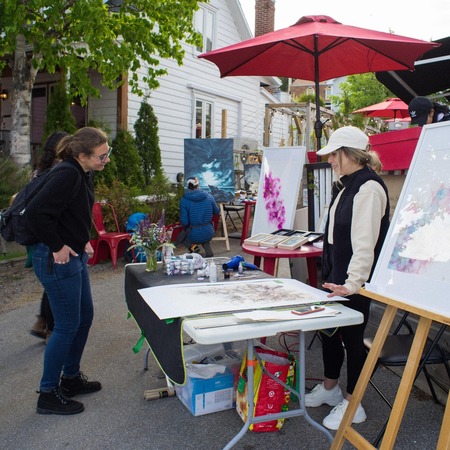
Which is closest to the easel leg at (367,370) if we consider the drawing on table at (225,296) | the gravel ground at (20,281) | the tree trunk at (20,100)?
the drawing on table at (225,296)

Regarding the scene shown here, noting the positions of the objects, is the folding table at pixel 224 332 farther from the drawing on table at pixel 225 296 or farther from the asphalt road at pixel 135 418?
the asphalt road at pixel 135 418

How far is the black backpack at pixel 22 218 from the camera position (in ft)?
9.91

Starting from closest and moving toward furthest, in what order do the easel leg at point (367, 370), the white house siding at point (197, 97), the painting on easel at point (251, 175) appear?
the easel leg at point (367, 370)
the painting on easel at point (251, 175)
the white house siding at point (197, 97)

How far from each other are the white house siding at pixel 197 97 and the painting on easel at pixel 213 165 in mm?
3060

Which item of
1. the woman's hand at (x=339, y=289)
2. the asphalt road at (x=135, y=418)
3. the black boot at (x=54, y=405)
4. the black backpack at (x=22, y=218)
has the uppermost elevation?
the black backpack at (x=22, y=218)

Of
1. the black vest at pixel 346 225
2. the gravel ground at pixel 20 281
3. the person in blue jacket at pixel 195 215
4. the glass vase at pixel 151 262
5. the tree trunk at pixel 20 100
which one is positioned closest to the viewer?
the black vest at pixel 346 225

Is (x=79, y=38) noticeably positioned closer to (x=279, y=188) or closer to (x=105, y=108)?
(x=105, y=108)

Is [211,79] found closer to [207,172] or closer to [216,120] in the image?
[216,120]

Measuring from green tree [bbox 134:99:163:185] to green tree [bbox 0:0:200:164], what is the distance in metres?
3.04

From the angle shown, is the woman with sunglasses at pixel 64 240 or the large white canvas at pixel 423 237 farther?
the woman with sunglasses at pixel 64 240

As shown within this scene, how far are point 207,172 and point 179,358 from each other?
23.0 ft

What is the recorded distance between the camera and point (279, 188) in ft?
16.7

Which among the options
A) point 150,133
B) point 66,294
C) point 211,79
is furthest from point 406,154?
point 211,79

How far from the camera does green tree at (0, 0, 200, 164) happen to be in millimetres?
6805
